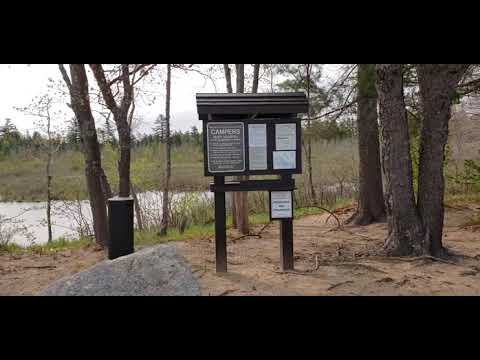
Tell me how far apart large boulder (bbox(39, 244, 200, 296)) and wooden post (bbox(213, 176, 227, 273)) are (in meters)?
0.63

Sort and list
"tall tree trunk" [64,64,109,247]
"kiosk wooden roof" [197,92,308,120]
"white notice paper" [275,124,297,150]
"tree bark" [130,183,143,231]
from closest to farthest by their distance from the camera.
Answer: "kiosk wooden roof" [197,92,308,120], "white notice paper" [275,124,297,150], "tall tree trunk" [64,64,109,247], "tree bark" [130,183,143,231]

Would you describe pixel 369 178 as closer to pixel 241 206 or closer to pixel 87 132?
pixel 241 206

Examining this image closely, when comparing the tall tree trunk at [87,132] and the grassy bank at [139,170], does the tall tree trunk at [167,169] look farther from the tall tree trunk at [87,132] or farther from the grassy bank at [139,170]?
the tall tree trunk at [87,132]

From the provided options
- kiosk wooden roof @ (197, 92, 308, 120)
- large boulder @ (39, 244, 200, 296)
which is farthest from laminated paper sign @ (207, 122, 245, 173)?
large boulder @ (39, 244, 200, 296)

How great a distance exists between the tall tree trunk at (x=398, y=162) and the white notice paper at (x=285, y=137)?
1.38m

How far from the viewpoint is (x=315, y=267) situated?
5.39 meters

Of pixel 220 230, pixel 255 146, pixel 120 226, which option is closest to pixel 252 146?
pixel 255 146

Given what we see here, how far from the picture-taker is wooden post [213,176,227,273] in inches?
202

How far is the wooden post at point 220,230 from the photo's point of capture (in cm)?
514

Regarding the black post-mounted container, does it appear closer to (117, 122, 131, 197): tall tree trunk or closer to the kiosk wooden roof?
the kiosk wooden roof

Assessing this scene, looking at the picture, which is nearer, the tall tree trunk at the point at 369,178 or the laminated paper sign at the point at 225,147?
the laminated paper sign at the point at 225,147

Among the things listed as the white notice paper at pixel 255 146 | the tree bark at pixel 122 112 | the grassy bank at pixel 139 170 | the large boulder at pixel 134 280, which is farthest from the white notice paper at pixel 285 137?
the grassy bank at pixel 139 170

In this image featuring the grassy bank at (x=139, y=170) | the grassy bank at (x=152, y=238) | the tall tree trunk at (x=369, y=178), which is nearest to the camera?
the grassy bank at (x=152, y=238)
